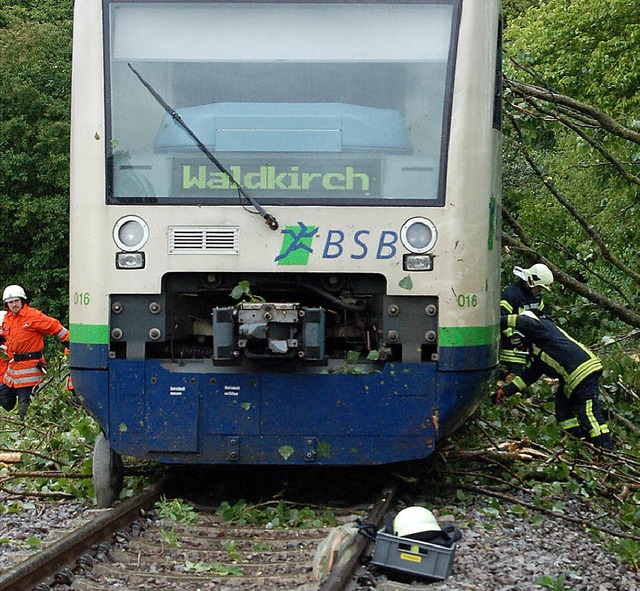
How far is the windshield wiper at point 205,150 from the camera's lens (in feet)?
21.5

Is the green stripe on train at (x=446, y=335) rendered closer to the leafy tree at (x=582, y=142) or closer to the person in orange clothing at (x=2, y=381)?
the leafy tree at (x=582, y=142)

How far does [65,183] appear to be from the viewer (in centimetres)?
3425

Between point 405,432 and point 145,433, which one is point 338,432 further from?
point 145,433

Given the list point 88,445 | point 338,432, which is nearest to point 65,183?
point 88,445

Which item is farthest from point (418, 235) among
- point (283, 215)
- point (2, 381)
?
point (2, 381)

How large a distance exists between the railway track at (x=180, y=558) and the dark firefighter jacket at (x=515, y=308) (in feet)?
11.2

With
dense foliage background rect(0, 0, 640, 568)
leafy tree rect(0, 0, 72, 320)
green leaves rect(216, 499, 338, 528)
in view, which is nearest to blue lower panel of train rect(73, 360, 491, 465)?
green leaves rect(216, 499, 338, 528)

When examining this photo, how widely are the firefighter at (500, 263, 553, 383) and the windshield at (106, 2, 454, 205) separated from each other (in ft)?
11.2

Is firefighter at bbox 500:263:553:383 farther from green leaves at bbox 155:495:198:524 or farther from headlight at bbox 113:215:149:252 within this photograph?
headlight at bbox 113:215:149:252

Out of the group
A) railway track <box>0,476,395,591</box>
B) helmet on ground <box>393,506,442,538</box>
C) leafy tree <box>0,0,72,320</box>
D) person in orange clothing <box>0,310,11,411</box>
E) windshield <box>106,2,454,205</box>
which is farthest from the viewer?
leafy tree <box>0,0,72,320</box>

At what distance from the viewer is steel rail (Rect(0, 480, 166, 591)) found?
488 centimetres

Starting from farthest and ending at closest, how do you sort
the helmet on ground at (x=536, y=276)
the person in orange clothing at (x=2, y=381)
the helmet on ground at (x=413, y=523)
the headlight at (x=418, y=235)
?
the person in orange clothing at (x=2, y=381) < the helmet on ground at (x=536, y=276) < the headlight at (x=418, y=235) < the helmet on ground at (x=413, y=523)

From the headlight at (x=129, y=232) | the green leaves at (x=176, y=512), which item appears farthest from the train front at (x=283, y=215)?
the green leaves at (x=176, y=512)

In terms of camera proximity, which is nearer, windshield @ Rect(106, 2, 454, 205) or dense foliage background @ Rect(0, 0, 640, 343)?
windshield @ Rect(106, 2, 454, 205)
